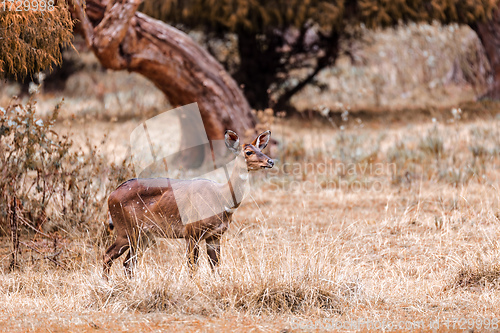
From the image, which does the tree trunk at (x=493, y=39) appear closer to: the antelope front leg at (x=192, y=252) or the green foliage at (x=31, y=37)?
the green foliage at (x=31, y=37)

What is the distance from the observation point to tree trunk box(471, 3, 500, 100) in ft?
40.7

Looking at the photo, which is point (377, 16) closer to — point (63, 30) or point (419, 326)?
point (63, 30)

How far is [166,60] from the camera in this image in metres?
8.48

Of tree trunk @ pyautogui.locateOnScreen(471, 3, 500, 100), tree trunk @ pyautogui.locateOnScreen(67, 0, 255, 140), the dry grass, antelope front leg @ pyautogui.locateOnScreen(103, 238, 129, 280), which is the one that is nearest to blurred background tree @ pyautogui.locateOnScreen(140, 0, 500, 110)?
tree trunk @ pyautogui.locateOnScreen(471, 3, 500, 100)

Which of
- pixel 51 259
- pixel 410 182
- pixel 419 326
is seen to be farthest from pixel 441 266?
pixel 51 259

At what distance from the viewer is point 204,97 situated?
8836mm

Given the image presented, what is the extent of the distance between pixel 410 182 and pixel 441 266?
8.39 ft

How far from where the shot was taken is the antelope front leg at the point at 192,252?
173 inches

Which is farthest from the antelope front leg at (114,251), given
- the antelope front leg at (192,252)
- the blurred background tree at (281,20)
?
the blurred background tree at (281,20)

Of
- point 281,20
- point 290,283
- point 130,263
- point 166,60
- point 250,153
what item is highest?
point 281,20

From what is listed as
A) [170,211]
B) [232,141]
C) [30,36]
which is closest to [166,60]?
[30,36]

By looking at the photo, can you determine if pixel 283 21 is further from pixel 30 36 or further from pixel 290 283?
pixel 290 283

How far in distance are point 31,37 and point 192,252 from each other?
2.13 metres

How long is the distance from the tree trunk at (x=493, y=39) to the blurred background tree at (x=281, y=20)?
105 mm
